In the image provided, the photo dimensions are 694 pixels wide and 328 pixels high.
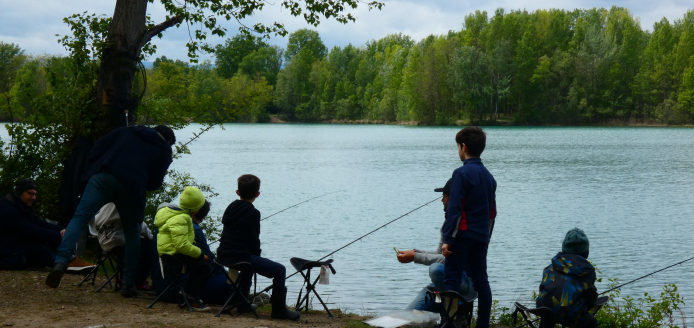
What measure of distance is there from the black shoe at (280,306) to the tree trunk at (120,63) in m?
3.51

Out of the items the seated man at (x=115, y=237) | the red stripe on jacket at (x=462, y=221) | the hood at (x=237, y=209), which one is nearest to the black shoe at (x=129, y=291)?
the seated man at (x=115, y=237)

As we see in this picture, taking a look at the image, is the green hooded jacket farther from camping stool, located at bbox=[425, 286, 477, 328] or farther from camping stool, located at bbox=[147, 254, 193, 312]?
camping stool, located at bbox=[425, 286, 477, 328]

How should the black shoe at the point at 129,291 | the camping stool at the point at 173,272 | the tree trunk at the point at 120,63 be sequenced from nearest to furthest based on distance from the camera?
the camping stool at the point at 173,272 → the black shoe at the point at 129,291 → the tree trunk at the point at 120,63

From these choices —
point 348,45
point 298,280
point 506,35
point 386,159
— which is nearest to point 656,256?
point 298,280

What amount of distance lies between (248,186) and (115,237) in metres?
1.38

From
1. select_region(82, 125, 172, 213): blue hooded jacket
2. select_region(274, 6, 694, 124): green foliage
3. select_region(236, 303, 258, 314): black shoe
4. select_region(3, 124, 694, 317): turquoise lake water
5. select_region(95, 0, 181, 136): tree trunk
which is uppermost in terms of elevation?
select_region(274, 6, 694, 124): green foliage

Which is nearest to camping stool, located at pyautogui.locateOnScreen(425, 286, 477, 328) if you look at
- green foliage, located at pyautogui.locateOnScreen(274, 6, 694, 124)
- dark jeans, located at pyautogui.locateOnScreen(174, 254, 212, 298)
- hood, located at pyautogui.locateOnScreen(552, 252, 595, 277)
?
hood, located at pyautogui.locateOnScreen(552, 252, 595, 277)

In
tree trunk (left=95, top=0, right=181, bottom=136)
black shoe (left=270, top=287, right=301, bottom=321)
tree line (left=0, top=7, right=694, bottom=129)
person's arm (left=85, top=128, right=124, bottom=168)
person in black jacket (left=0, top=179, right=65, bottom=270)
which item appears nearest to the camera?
black shoe (left=270, top=287, right=301, bottom=321)

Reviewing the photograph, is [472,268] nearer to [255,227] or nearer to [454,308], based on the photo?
[454,308]

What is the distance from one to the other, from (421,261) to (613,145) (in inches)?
1596

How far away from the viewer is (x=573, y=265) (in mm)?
3957

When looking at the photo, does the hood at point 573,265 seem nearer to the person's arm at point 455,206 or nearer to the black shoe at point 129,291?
the person's arm at point 455,206

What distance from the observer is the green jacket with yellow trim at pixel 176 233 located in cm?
439

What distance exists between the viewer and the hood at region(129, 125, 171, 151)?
4.76 m
